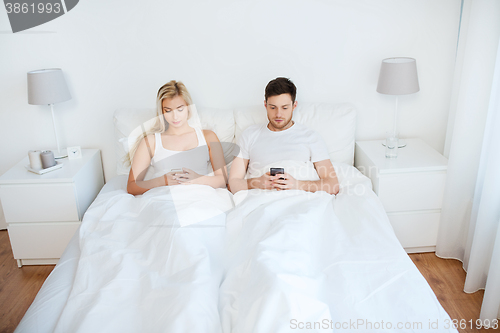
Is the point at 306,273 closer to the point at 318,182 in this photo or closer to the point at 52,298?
the point at 318,182

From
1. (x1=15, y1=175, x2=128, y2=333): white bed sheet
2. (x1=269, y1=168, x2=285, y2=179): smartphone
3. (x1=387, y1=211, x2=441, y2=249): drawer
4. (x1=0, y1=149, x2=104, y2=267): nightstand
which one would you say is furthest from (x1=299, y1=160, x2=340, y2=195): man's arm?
(x1=0, y1=149, x2=104, y2=267): nightstand

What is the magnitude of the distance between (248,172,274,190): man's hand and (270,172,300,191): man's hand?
0.02 meters

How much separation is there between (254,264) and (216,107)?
5.15 feet

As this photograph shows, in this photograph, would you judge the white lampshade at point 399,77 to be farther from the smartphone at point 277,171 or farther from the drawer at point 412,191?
the smartphone at point 277,171

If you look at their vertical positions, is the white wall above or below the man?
above

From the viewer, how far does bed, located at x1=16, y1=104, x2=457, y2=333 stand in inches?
50.9

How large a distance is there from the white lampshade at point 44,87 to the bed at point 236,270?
0.80 metres

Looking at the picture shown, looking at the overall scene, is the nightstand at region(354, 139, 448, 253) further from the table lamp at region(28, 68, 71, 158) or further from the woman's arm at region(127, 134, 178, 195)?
the table lamp at region(28, 68, 71, 158)

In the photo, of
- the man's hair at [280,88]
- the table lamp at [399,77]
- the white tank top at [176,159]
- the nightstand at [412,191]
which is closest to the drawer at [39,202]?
the white tank top at [176,159]

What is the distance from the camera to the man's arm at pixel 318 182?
218 cm

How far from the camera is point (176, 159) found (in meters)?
2.40

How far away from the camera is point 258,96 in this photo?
2.75m

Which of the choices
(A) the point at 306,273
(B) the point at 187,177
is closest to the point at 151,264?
(A) the point at 306,273

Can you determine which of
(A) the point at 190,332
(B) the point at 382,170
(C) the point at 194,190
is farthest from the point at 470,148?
(A) the point at 190,332
